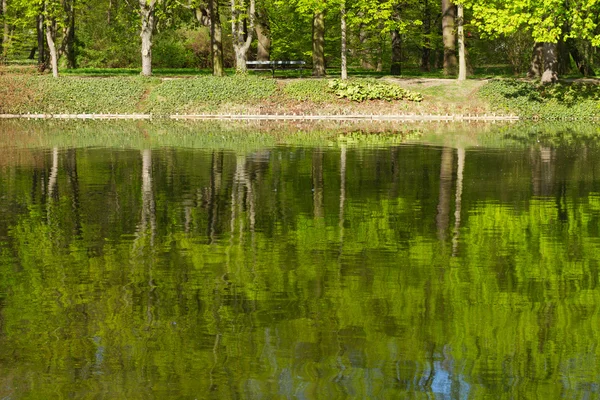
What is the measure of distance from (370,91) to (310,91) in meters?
2.72

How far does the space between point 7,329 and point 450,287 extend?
4997 millimetres

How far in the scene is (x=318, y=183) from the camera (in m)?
22.1

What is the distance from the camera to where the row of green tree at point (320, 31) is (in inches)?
1674

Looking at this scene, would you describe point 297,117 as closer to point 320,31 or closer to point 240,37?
point 240,37

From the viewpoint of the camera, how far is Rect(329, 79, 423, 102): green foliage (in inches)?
1793

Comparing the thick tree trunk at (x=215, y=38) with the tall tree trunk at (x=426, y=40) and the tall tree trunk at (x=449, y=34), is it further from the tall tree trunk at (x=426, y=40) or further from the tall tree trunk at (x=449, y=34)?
the tall tree trunk at (x=426, y=40)

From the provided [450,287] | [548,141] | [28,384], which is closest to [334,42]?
[548,141]

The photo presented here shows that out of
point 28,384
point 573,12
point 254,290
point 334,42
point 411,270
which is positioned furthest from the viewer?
point 334,42

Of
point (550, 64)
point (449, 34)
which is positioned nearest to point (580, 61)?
point (550, 64)

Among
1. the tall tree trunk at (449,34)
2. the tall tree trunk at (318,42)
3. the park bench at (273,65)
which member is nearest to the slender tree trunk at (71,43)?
the park bench at (273,65)

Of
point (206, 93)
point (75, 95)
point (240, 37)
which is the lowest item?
point (75, 95)

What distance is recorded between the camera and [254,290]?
38.7ft

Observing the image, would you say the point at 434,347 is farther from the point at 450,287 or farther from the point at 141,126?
the point at 141,126

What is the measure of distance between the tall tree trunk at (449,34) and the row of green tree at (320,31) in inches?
2.0
